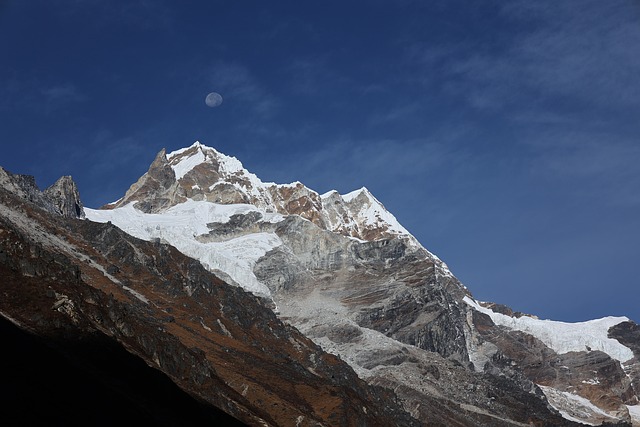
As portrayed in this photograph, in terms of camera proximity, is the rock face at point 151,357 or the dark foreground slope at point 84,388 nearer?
the dark foreground slope at point 84,388

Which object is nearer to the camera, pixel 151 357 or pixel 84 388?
pixel 84 388

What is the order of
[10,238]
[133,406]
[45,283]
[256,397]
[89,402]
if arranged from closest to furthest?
[89,402] < [133,406] < [45,283] < [10,238] < [256,397]

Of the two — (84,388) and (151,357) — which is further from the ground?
(151,357)

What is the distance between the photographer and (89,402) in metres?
81.8

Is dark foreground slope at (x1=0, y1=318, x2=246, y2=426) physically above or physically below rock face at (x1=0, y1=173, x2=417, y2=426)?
below

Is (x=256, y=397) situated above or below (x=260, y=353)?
below

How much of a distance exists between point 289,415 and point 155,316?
49889 millimetres

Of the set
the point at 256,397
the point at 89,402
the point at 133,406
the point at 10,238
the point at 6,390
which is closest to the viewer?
the point at 6,390

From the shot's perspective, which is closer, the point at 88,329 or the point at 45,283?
the point at 88,329

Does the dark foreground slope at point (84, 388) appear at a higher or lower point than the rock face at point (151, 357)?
lower

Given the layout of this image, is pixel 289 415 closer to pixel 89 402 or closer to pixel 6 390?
pixel 89 402

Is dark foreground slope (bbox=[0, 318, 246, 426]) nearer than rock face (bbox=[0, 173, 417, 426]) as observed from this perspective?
Yes

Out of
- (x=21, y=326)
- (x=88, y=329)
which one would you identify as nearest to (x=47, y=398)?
(x=21, y=326)

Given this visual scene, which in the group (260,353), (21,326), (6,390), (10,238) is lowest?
(6,390)
